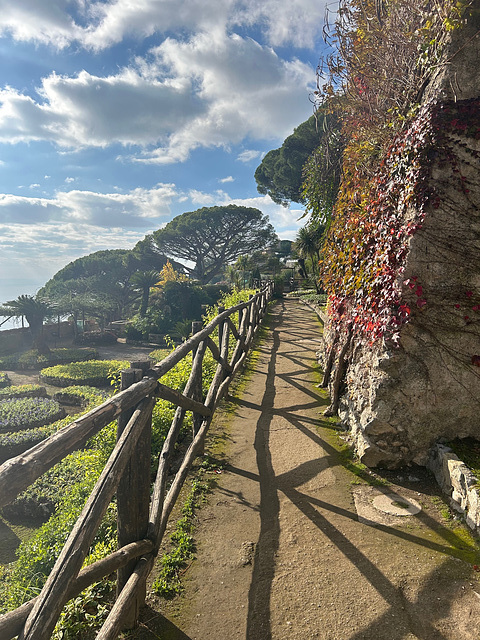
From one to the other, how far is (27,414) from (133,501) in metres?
10.5

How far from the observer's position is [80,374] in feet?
54.6

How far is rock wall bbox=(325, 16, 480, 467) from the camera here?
12.4 ft

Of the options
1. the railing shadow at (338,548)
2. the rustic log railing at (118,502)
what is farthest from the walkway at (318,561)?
the rustic log railing at (118,502)

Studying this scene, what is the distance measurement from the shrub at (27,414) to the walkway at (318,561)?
8561 millimetres

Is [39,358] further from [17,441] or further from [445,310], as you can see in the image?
[445,310]

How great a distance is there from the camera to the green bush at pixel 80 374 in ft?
53.0

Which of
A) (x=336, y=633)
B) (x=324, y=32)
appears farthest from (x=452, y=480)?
(x=324, y=32)

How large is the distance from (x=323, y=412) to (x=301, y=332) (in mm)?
6579

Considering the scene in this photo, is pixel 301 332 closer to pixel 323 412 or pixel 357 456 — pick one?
pixel 323 412

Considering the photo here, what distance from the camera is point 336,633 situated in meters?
2.20

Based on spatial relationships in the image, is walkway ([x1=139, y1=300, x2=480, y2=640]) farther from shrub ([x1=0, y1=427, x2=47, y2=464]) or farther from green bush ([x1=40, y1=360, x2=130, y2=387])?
green bush ([x1=40, y1=360, x2=130, y2=387])

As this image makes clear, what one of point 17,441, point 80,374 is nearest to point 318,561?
point 17,441

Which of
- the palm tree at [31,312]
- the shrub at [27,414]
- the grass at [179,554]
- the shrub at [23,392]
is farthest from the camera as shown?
the palm tree at [31,312]

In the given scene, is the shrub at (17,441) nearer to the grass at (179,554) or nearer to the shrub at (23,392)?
the shrub at (23,392)
